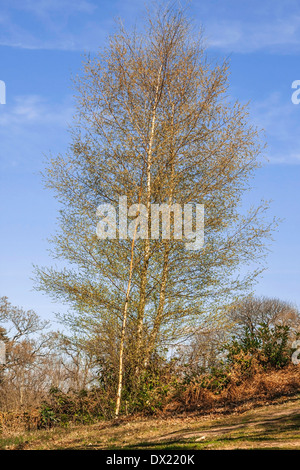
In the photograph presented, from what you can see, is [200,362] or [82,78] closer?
[200,362]

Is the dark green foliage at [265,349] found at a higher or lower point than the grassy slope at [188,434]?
higher

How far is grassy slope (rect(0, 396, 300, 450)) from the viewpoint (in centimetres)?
616

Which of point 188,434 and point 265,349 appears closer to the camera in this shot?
point 188,434

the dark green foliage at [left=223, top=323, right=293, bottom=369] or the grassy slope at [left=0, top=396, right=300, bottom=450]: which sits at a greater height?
the dark green foliage at [left=223, top=323, right=293, bottom=369]

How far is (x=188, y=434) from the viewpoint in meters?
7.29

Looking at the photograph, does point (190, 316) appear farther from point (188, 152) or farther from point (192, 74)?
point (192, 74)

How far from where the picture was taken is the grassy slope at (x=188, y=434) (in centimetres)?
616

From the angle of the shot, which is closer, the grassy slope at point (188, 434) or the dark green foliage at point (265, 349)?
the grassy slope at point (188, 434)

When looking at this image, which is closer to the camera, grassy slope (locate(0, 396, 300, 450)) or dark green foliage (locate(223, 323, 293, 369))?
grassy slope (locate(0, 396, 300, 450))

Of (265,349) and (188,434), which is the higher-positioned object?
(265,349)

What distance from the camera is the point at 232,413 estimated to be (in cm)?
891

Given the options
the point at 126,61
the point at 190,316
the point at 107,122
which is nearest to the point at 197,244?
the point at 190,316
